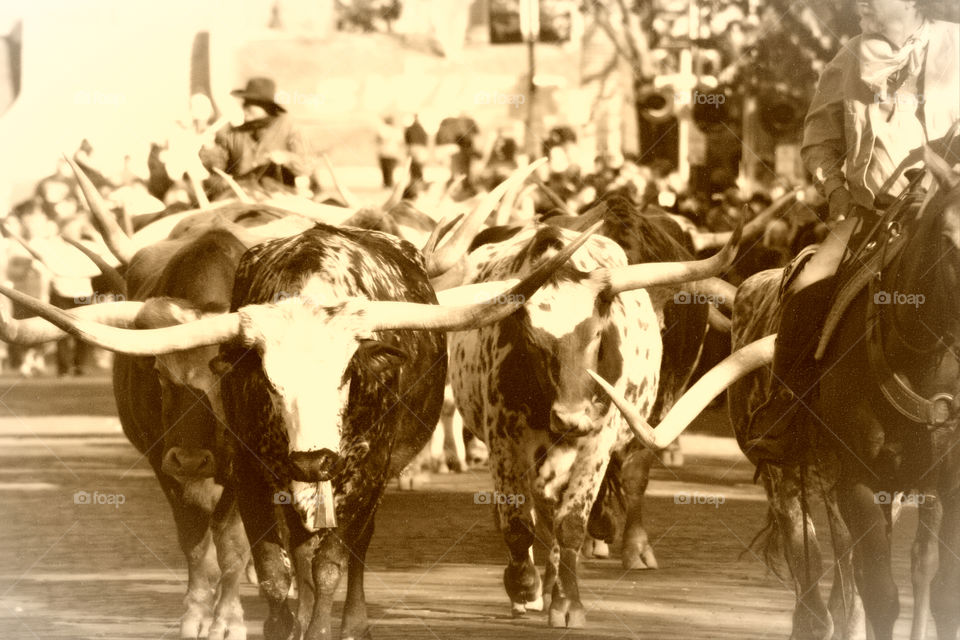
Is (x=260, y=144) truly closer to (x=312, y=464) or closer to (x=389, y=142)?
(x=389, y=142)

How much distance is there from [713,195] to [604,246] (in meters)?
0.80

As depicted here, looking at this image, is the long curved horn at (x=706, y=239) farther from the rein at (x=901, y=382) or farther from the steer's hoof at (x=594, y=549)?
the rein at (x=901, y=382)

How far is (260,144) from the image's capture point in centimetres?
856

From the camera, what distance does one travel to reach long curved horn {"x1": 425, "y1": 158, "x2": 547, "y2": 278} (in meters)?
8.16

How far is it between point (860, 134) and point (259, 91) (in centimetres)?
280

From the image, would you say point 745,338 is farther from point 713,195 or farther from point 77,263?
point 77,263

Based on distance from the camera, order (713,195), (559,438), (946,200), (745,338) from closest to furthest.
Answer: (946,200) < (559,438) < (745,338) < (713,195)

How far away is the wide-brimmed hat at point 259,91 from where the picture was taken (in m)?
8.45

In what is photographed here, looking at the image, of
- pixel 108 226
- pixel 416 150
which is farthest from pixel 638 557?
pixel 108 226

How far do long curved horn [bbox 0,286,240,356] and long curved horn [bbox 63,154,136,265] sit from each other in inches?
45.3

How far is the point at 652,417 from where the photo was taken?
27.2ft

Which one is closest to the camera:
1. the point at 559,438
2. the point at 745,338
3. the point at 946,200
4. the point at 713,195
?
the point at 946,200

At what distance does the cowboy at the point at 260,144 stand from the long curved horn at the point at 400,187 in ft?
1.41

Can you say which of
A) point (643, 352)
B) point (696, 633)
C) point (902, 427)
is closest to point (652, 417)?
point (643, 352)
